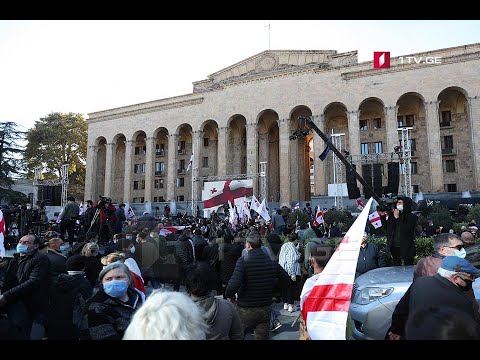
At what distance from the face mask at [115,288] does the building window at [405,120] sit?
126 feet

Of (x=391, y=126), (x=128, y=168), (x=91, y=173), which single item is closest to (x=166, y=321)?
(x=391, y=126)

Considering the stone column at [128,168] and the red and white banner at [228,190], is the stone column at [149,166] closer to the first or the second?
the stone column at [128,168]

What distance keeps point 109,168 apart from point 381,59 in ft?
117

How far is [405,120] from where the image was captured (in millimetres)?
36938

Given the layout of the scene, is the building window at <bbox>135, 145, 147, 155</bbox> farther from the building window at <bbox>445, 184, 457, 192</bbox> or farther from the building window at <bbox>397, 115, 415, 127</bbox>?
the building window at <bbox>445, 184, 457, 192</bbox>

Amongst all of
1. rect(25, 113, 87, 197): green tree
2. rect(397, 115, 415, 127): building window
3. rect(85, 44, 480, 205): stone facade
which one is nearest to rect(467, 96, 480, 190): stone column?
rect(85, 44, 480, 205): stone facade

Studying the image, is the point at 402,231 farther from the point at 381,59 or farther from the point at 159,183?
the point at 159,183

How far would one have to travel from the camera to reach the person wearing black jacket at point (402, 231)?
7508 millimetres

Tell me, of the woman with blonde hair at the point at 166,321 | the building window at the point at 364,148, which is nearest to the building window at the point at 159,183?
the building window at the point at 364,148

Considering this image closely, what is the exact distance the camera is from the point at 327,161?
3647 centimetres

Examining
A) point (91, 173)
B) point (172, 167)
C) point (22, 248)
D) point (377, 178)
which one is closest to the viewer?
point (22, 248)
